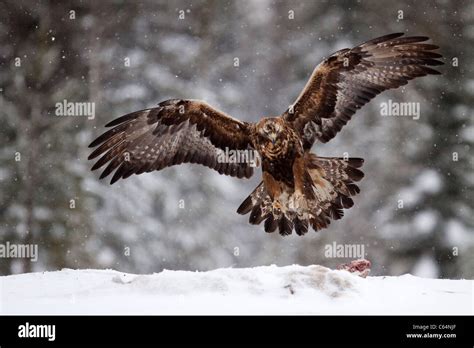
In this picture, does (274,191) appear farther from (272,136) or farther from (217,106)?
(217,106)

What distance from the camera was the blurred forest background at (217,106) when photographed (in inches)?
421

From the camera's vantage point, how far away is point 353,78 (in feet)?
23.0

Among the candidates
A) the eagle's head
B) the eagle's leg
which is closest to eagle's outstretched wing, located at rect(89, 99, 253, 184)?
the eagle's head

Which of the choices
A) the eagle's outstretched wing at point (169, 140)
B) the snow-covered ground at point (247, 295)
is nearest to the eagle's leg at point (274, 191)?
the eagle's outstretched wing at point (169, 140)

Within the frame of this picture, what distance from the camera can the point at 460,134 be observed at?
34.9 ft

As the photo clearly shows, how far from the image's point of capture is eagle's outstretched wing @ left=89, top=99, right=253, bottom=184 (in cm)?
721

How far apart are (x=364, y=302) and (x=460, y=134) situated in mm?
5951

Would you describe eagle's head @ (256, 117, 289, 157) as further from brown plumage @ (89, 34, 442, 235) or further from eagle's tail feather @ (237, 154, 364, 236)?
eagle's tail feather @ (237, 154, 364, 236)

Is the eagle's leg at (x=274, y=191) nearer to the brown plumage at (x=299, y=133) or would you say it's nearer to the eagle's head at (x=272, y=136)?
the brown plumage at (x=299, y=133)

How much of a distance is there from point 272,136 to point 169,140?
133 cm

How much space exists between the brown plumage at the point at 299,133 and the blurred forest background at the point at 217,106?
12.3ft

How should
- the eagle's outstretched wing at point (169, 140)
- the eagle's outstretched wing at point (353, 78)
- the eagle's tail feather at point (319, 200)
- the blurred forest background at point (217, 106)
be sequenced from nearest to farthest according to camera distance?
the eagle's outstretched wing at point (353, 78) → the eagle's tail feather at point (319, 200) → the eagle's outstretched wing at point (169, 140) → the blurred forest background at point (217, 106)

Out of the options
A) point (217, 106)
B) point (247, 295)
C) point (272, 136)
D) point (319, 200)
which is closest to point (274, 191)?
point (319, 200)
